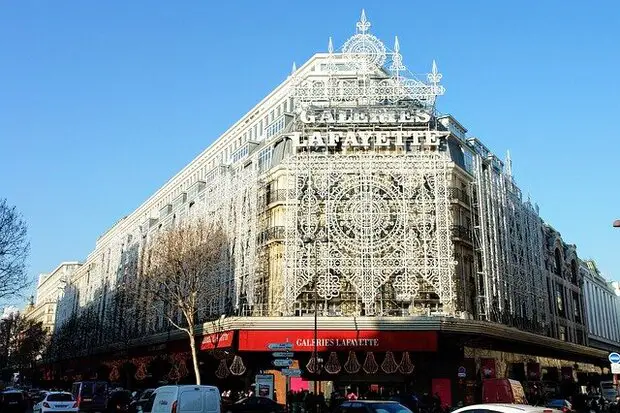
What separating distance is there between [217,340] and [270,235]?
721 centimetres

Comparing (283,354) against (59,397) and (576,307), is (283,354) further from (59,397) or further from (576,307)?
(576,307)

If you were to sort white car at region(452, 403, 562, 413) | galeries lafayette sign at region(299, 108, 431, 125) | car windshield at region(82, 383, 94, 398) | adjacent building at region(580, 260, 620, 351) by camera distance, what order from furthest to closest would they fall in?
1. adjacent building at region(580, 260, 620, 351)
2. galeries lafayette sign at region(299, 108, 431, 125)
3. car windshield at region(82, 383, 94, 398)
4. white car at region(452, 403, 562, 413)

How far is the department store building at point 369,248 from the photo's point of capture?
34.5m

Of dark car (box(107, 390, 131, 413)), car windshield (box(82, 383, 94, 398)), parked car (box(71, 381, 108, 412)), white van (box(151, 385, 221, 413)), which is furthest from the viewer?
car windshield (box(82, 383, 94, 398))

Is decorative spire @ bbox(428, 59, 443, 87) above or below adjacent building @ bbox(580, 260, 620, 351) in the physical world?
above

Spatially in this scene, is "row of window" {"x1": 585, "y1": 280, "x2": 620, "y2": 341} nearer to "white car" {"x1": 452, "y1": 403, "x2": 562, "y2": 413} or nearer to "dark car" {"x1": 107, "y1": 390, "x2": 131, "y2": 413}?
"dark car" {"x1": 107, "y1": 390, "x2": 131, "y2": 413}

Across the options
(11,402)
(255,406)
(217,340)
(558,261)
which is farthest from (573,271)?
(11,402)

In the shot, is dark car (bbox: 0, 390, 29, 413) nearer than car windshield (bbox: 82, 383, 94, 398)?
Yes

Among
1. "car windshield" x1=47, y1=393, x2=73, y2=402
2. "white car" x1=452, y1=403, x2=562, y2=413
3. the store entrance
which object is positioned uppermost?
the store entrance

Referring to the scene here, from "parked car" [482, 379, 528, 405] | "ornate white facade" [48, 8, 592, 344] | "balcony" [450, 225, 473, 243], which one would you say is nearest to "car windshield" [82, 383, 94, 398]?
"ornate white facade" [48, 8, 592, 344]

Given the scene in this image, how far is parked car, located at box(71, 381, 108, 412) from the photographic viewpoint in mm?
35594

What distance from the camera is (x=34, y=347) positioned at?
93750mm

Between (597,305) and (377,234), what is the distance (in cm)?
5806

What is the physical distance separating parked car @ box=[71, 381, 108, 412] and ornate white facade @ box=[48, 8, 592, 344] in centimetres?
889
